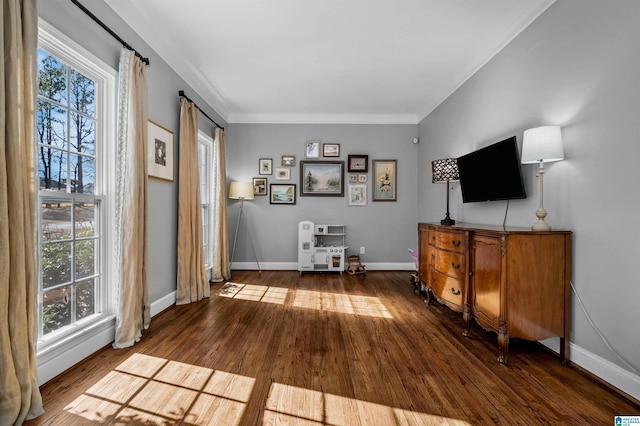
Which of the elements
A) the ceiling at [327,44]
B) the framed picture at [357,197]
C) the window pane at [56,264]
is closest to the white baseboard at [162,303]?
the window pane at [56,264]

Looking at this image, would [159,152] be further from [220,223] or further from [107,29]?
[220,223]

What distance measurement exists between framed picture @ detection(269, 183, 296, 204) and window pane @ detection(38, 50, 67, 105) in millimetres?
3364

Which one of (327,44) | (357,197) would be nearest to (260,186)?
(357,197)

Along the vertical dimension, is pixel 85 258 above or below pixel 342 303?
above

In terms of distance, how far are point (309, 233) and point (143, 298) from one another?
2760 mm

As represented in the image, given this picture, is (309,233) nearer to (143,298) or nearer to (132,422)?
(143,298)

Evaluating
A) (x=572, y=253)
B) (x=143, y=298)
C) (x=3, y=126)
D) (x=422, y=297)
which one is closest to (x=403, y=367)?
(x=572, y=253)

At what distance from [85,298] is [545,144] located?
352cm

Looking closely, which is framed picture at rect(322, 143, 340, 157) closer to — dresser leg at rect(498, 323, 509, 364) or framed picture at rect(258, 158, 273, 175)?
framed picture at rect(258, 158, 273, 175)

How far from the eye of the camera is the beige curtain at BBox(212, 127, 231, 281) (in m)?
4.40

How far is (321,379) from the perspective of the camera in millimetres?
1828

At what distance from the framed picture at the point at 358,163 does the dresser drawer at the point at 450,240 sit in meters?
2.39

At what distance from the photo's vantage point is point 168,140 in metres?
3.12

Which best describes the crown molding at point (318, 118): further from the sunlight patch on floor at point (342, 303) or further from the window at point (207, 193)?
the sunlight patch on floor at point (342, 303)
